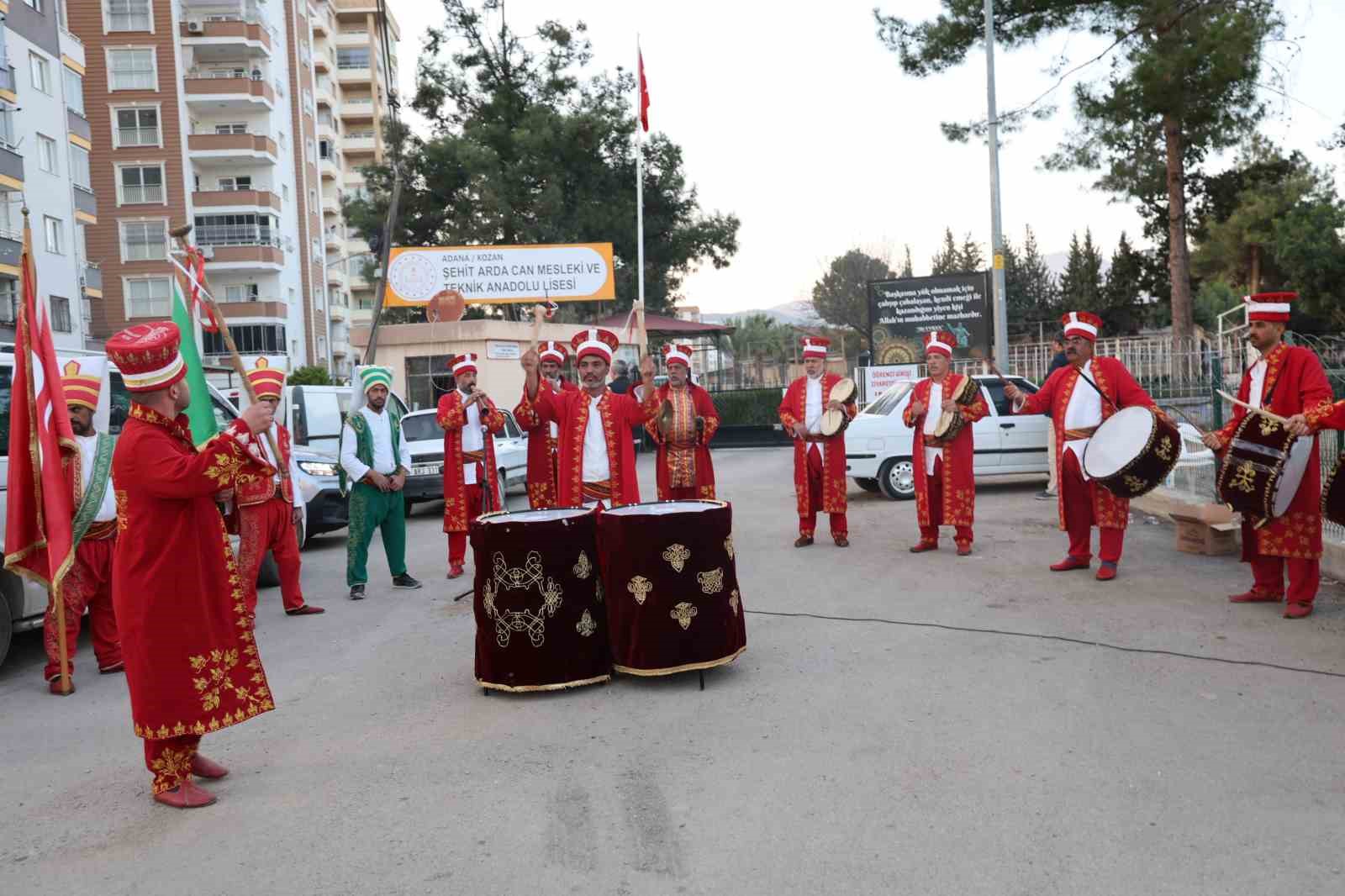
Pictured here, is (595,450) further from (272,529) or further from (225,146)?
(225,146)

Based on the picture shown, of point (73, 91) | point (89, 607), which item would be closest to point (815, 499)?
point (89, 607)

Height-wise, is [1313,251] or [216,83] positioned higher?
[216,83]

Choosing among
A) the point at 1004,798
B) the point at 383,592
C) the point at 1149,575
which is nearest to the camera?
the point at 1004,798

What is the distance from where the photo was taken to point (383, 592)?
31.9 ft

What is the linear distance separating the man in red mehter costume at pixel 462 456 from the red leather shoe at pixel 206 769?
518cm

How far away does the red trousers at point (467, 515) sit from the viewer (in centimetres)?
1038

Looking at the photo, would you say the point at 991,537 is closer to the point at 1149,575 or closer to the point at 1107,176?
the point at 1149,575

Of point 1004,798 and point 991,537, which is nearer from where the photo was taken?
point 1004,798

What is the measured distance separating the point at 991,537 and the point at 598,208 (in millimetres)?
28430

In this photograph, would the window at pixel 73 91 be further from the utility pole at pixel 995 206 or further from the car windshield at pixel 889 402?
the car windshield at pixel 889 402

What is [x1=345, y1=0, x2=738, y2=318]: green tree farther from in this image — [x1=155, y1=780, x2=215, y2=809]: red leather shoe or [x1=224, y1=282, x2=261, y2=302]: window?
[x1=155, y1=780, x2=215, y2=809]: red leather shoe

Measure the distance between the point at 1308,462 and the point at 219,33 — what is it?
56721 mm

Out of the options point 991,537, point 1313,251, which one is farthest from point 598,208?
point 991,537

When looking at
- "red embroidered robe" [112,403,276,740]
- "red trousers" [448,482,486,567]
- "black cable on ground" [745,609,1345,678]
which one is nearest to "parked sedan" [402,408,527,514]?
"red trousers" [448,482,486,567]
